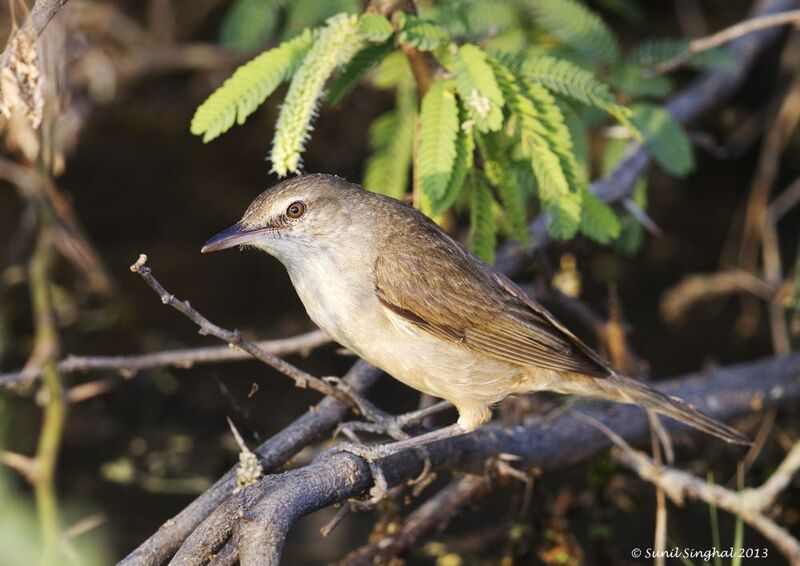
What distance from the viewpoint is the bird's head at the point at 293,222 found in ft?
14.1

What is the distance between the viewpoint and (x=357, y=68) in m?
4.57

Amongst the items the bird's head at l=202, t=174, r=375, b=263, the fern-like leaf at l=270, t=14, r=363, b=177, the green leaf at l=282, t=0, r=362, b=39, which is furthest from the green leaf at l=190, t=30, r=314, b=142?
the green leaf at l=282, t=0, r=362, b=39

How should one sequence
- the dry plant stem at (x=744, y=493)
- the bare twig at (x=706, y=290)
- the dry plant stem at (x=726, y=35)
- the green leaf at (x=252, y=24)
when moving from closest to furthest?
the dry plant stem at (x=744, y=493)
the dry plant stem at (x=726, y=35)
the green leaf at (x=252, y=24)
the bare twig at (x=706, y=290)

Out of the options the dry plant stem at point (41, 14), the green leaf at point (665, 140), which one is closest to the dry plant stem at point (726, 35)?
the green leaf at point (665, 140)

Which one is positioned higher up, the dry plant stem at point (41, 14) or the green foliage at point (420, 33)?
the dry plant stem at point (41, 14)

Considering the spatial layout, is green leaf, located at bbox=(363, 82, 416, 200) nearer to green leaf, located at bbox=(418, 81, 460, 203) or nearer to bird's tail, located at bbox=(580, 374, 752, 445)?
green leaf, located at bbox=(418, 81, 460, 203)

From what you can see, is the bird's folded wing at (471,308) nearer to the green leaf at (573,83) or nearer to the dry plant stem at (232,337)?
the dry plant stem at (232,337)

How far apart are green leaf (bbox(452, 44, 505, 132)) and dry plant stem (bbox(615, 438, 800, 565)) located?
6.28 ft

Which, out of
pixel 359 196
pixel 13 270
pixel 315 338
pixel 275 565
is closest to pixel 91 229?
pixel 13 270

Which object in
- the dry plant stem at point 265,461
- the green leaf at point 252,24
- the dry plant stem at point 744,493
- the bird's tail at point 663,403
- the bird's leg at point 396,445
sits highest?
the green leaf at point 252,24

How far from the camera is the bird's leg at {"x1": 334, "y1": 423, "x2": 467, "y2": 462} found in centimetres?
393

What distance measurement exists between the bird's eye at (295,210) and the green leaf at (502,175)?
88 cm

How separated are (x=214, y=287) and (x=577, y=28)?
150 inches

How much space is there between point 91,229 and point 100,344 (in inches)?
56.0
